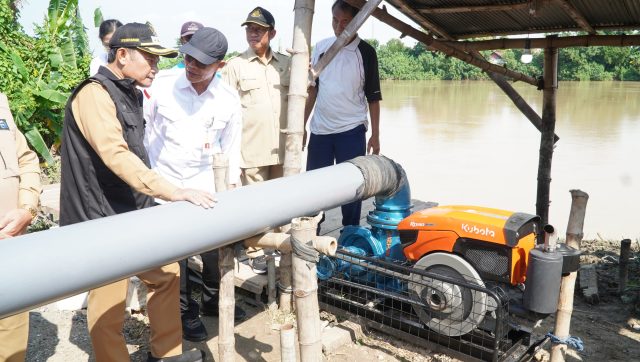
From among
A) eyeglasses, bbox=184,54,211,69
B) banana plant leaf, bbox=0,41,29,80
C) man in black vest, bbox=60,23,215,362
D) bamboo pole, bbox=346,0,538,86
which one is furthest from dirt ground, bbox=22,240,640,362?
banana plant leaf, bbox=0,41,29,80

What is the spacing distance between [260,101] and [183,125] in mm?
832

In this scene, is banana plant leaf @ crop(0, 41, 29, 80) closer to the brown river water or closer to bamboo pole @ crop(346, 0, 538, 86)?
bamboo pole @ crop(346, 0, 538, 86)

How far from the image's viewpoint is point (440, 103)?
26.0 metres

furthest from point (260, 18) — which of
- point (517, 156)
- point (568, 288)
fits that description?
point (517, 156)

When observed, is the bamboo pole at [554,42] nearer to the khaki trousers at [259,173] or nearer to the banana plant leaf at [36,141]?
the khaki trousers at [259,173]

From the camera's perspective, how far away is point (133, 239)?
72.5 inches

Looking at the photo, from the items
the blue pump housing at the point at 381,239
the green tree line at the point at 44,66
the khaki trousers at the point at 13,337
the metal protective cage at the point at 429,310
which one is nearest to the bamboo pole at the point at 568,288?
the metal protective cage at the point at 429,310

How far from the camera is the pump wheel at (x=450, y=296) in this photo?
2.92 meters

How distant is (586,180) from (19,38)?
11244mm

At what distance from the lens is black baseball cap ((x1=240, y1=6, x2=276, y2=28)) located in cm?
352

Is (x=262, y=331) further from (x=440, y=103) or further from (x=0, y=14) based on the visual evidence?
(x=440, y=103)

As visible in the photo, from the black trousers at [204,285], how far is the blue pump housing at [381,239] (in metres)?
0.74

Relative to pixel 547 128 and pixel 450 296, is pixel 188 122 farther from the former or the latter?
pixel 547 128

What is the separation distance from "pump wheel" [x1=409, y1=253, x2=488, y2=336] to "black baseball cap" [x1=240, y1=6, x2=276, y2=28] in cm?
190
